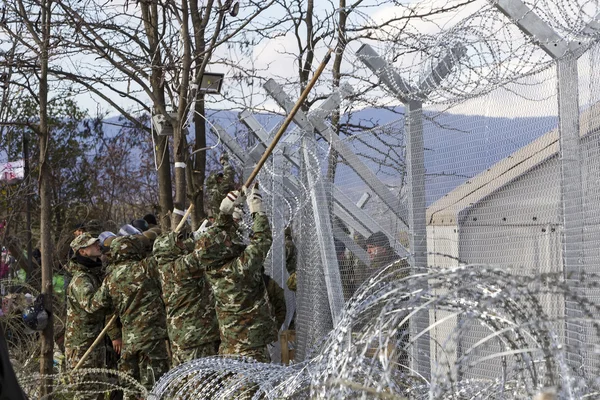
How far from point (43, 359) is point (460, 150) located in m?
4.61

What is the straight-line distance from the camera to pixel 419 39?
A: 5324 millimetres

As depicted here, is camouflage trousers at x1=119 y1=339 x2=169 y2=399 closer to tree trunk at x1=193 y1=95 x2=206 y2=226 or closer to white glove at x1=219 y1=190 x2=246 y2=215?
tree trunk at x1=193 y1=95 x2=206 y2=226

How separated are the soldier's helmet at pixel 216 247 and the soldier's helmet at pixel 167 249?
1.73 ft

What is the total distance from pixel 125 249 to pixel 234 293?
4.74 ft

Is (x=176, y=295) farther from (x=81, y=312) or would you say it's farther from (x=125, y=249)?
(x=81, y=312)

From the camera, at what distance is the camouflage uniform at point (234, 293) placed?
6746mm

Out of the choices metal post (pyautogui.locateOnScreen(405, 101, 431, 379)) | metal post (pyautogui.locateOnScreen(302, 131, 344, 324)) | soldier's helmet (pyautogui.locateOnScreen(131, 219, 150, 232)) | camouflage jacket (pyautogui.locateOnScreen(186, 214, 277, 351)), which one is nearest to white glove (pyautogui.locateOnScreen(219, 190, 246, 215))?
camouflage jacket (pyautogui.locateOnScreen(186, 214, 277, 351))

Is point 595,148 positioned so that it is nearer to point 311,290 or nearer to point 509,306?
point 509,306

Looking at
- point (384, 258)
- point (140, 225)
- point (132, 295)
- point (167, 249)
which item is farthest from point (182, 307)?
point (384, 258)

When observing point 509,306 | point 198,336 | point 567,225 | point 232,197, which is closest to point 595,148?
point 567,225

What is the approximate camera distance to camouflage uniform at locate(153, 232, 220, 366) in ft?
24.0

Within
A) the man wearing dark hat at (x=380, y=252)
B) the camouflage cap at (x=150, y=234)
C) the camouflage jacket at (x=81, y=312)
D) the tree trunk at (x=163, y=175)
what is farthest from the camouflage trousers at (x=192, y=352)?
the tree trunk at (x=163, y=175)

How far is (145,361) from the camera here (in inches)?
312

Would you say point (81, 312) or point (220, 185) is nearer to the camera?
point (81, 312)
